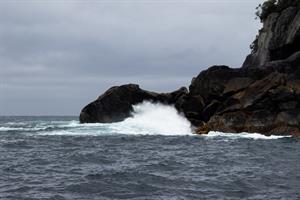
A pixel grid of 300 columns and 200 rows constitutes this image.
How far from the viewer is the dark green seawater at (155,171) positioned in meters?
21.9

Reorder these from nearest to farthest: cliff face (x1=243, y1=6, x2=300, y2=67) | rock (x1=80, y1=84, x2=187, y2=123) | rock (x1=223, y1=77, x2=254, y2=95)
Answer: rock (x1=223, y1=77, x2=254, y2=95) < cliff face (x1=243, y1=6, x2=300, y2=67) < rock (x1=80, y1=84, x2=187, y2=123)

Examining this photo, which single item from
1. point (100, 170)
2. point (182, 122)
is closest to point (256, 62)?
point (182, 122)

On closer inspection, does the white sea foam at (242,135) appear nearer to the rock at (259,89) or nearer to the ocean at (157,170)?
the ocean at (157,170)

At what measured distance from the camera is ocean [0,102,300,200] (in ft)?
71.9

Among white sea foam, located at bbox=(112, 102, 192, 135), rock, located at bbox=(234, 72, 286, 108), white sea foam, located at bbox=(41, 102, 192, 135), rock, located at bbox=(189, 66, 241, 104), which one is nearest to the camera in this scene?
rock, located at bbox=(234, 72, 286, 108)

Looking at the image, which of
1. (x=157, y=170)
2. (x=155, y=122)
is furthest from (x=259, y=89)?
(x=157, y=170)

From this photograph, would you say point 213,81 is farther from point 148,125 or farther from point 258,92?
point 148,125

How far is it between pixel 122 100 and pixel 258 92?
26219mm

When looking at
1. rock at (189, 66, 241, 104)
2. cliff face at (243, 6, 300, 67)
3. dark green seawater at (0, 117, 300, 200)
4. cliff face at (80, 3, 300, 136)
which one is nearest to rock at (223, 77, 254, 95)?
cliff face at (80, 3, 300, 136)

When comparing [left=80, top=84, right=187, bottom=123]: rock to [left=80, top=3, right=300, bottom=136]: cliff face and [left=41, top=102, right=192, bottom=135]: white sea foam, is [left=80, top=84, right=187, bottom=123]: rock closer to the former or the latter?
[left=80, top=3, right=300, bottom=136]: cliff face

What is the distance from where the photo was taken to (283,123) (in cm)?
5316

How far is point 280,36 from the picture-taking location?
217 ft

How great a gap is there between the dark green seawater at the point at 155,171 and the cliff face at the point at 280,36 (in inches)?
809

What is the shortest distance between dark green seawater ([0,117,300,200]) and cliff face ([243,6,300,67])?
67.4ft
